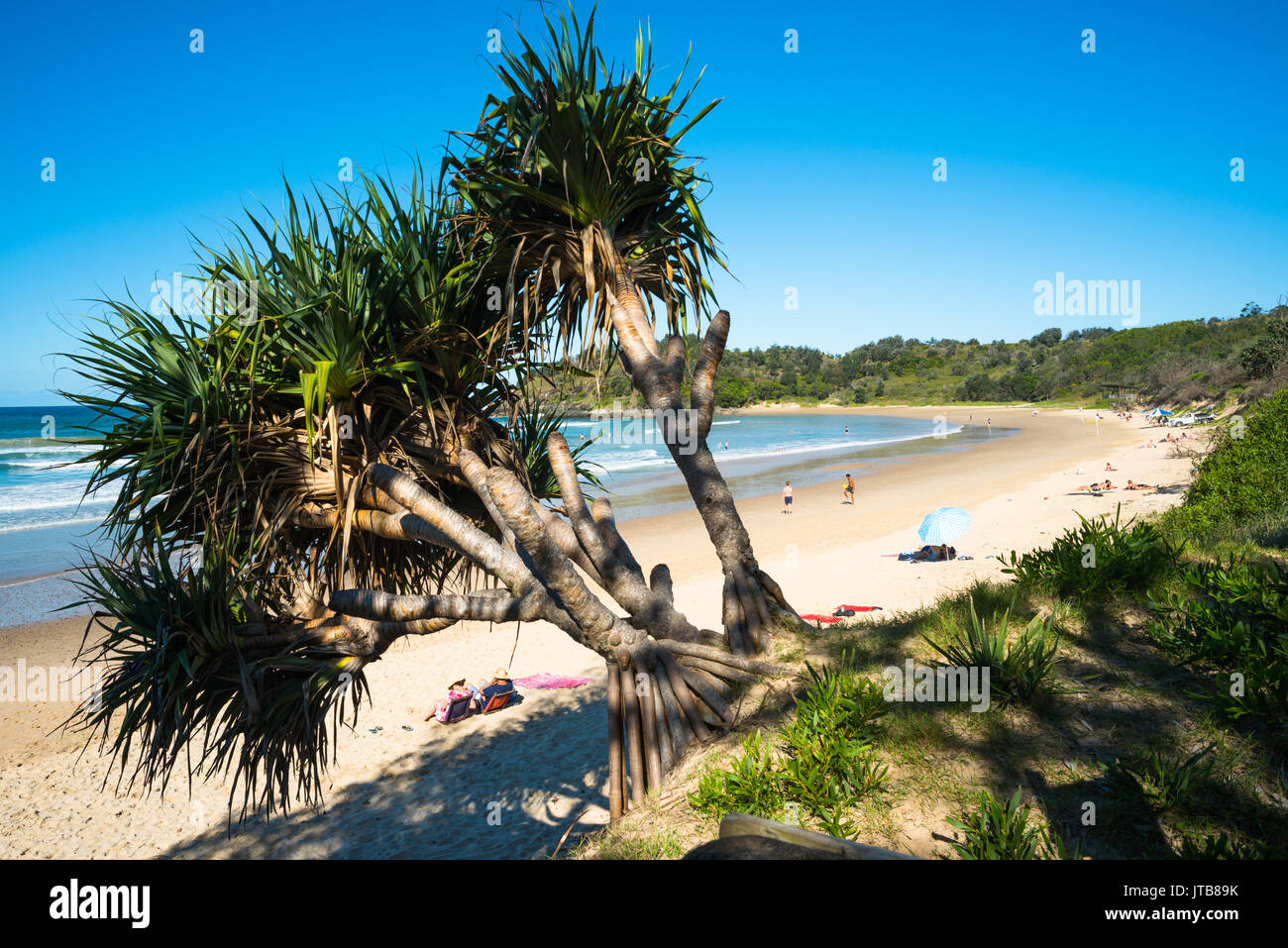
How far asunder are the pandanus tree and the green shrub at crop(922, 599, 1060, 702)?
1396 mm

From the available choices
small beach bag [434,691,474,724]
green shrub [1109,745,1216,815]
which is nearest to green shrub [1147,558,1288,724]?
green shrub [1109,745,1216,815]

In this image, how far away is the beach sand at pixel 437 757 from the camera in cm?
745

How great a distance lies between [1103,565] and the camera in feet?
18.5

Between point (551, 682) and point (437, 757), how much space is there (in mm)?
2290

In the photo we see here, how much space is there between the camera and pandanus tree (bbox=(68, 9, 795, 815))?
14.3 feet

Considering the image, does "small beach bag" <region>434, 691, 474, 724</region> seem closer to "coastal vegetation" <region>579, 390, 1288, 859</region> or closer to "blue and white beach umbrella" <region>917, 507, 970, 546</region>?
"coastal vegetation" <region>579, 390, 1288, 859</region>

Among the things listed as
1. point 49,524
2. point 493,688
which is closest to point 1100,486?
point 493,688

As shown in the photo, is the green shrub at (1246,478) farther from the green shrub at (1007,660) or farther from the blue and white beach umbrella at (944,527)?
the green shrub at (1007,660)

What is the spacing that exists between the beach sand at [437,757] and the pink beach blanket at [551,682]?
0.19 m

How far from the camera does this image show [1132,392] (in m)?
74.1

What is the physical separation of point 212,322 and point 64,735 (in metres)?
9.37

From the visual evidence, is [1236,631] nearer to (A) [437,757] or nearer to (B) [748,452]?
(A) [437,757]
